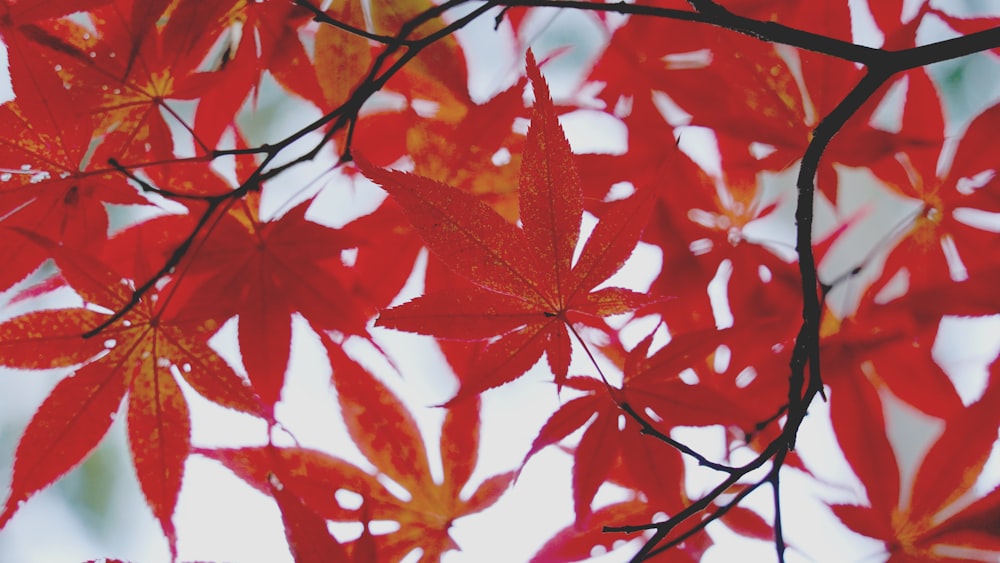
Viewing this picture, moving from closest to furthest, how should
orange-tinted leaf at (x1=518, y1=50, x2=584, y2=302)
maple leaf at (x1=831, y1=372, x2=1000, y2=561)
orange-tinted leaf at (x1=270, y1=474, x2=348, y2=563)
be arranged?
orange-tinted leaf at (x1=518, y1=50, x2=584, y2=302) < orange-tinted leaf at (x1=270, y1=474, x2=348, y2=563) < maple leaf at (x1=831, y1=372, x2=1000, y2=561)

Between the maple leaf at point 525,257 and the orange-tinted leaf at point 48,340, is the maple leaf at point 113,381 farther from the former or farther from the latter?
the maple leaf at point 525,257

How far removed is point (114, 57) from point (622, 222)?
0.45 m

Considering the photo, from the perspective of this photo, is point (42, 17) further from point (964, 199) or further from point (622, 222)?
point (964, 199)

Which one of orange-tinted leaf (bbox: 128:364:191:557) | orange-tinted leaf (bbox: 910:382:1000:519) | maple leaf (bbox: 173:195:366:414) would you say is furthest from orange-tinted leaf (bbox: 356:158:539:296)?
orange-tinted leaf (bbox: 910:382:1000:519)

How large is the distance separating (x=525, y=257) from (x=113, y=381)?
364 millimetres

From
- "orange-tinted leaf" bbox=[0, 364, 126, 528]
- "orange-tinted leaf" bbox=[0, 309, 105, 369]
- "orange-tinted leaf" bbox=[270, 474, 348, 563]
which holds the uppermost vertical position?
"orange-tinted leaf" bbox=[0, 309, 105, 369]

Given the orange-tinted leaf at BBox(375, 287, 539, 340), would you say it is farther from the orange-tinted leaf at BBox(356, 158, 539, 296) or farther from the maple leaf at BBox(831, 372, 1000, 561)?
the maple leaf at BBox(831, 372, 1000, 561)

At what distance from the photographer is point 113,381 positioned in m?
0.59

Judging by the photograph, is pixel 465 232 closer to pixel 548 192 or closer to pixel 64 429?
pixel 548 192

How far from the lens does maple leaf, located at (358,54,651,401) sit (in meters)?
0.43

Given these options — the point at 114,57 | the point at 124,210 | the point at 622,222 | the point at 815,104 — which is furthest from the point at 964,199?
the point at 124,210

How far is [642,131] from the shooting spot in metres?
0.68

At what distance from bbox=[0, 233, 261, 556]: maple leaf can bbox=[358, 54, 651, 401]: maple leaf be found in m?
0.21

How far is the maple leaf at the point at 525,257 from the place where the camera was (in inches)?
17.0
